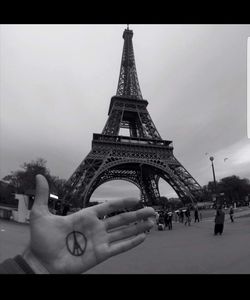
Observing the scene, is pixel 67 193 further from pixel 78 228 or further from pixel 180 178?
pixel 78 228

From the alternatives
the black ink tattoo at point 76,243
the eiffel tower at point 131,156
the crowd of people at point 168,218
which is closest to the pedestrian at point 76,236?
the black ink tattoo at point 76,243

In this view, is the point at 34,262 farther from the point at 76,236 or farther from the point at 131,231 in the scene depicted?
the point at 131,231

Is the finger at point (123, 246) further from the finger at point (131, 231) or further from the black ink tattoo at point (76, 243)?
the black ink tattoo at point (76, 243)

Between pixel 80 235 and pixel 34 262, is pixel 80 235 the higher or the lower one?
the higher one

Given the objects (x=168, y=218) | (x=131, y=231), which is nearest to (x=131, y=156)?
(x=168, y=218)

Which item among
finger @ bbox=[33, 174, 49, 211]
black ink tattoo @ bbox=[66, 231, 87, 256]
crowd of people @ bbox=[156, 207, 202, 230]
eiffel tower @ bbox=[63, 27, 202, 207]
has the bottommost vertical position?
crowd of people @ bbox=[156, 207, 202, 230]

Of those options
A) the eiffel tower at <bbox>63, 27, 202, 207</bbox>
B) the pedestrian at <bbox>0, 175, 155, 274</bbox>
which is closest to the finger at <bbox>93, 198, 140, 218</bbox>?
the pedestrian at <bbox>0, 175, 155, 274</bbox>

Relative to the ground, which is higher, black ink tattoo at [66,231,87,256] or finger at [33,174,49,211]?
finger at [33,174,49,211]

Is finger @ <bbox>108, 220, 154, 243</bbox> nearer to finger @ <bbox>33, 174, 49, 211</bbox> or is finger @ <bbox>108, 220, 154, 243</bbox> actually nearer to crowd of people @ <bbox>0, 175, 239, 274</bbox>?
crowd of people @ <bbox>0, 175, 239, 274</bbox>
